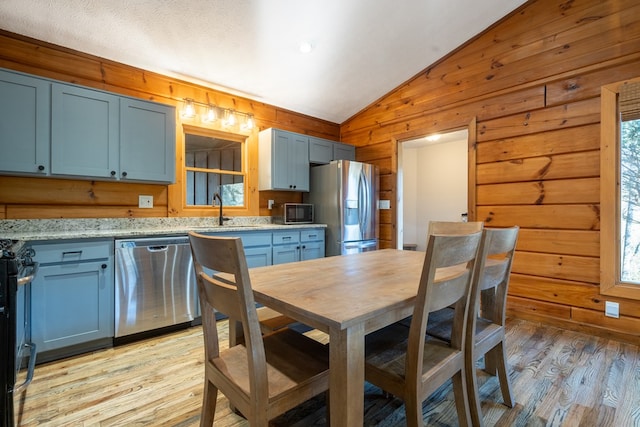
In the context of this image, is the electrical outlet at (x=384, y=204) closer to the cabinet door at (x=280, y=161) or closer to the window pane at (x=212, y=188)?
the cabinet door at (x=280, y=161)

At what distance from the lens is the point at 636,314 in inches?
92.0

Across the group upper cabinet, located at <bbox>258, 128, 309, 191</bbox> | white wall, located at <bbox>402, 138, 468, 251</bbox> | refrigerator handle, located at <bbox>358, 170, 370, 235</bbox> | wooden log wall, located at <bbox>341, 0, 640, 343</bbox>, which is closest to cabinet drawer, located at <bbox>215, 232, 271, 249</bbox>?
upper cabinet, located at <bbox>258, 128, 309, 191</bbox>

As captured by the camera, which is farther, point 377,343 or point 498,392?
point 498,392

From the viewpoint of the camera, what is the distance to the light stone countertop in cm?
213

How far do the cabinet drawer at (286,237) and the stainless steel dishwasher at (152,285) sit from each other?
94 centimetres

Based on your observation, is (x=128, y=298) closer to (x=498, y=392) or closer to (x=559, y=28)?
(x=498, y=392)

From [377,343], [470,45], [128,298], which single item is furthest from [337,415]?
[470,45]

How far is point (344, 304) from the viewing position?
974mm

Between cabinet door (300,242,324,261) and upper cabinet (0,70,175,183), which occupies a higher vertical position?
upper cabinet (0,70,175,183)

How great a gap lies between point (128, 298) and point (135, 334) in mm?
326

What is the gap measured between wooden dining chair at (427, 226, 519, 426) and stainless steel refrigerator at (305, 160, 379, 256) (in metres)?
2.04

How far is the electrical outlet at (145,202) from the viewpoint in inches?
115

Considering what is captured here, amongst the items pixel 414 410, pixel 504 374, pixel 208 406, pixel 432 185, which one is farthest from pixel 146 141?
pixel 432 185

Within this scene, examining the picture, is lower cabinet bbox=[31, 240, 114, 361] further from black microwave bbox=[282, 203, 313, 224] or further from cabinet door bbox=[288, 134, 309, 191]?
cabinet door bbox=[288, 134, 309, 191]
